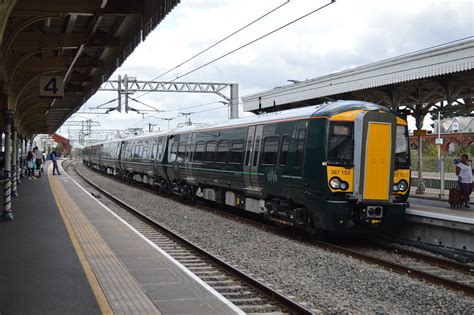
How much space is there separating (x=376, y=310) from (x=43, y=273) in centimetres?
469

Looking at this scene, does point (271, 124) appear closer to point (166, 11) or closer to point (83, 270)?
point (166, 11)

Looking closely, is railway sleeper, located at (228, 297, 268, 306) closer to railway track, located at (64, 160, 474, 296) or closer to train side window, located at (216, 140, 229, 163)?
railway track, located at (64, 160, 474, 296)

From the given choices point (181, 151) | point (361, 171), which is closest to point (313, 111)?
point (361, 171)

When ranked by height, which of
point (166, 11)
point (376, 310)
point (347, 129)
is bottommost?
point (376, 310)

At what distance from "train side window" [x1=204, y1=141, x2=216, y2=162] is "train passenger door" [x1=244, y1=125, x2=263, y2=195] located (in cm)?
269

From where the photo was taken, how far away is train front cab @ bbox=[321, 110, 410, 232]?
35.3 feet

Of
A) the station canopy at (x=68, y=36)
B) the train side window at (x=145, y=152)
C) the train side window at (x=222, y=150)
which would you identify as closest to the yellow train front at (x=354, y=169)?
the station canopy at (x=68, y=36)

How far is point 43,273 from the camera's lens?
764cm

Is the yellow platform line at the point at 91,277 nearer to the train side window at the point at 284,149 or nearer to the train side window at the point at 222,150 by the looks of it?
the train side window at the point at 284,149

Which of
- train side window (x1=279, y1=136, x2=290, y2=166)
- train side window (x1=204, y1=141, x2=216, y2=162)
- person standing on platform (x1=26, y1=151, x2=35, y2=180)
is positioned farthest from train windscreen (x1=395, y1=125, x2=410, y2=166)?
person standing on platform (x1=26, y1=151, x2=35, y2=180)

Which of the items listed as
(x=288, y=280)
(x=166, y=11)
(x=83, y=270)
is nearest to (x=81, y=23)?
(x=166, y=11)

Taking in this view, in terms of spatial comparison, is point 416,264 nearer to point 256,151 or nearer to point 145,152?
point 256,151

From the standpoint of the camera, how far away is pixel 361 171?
35.7ft

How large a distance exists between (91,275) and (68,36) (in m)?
6.83
